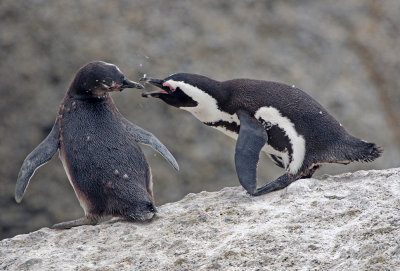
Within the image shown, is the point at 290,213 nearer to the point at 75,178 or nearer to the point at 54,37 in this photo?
the point at 75,178

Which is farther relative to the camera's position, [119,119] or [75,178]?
[119,119]

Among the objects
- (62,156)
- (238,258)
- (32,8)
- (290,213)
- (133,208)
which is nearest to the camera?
(238,258)

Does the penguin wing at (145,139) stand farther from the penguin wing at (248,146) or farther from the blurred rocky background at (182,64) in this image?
the blurred rocky background at (182,64)

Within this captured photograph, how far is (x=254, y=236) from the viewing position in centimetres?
225

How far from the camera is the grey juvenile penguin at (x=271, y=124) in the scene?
3093mm

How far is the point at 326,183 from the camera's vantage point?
2.79 metres

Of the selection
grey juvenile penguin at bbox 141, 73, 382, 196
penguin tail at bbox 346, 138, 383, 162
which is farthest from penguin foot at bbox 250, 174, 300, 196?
penguin tail at bbox 346, 138, 383, 162

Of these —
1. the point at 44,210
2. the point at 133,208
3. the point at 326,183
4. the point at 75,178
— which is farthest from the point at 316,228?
the point at 44,210

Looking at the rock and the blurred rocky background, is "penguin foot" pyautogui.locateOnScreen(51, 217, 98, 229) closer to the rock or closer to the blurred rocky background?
the rock

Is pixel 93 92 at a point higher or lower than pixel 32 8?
lower

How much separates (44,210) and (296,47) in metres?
2.14

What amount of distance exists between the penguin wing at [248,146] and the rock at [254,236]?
0.13 meters

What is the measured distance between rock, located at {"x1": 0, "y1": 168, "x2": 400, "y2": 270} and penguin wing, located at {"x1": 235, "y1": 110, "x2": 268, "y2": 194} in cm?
13

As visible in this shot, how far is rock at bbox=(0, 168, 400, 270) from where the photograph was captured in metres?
2.06
